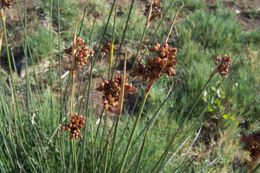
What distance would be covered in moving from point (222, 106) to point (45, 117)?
1090 mm

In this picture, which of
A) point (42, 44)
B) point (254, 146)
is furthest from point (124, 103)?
point (254, 146)

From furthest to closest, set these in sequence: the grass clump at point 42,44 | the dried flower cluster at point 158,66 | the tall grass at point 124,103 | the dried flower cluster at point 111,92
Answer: the grass clump at point 42,44 → the tall grass at point 124,103 → the dried flower cluster at point 111,92 → the dried flower cluster at point 158,66

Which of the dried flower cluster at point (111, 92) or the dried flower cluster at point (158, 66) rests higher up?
the dried flower cluster at point (158, 66)

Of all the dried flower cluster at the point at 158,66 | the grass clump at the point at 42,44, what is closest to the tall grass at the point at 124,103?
the grass clump at the point at 42,44

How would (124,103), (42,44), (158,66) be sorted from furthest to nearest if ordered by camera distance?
(42,44), (124,103), (158,66)

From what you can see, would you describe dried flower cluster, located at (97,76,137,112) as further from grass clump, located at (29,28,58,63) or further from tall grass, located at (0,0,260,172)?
grass clump, located at (29,28,58,63)

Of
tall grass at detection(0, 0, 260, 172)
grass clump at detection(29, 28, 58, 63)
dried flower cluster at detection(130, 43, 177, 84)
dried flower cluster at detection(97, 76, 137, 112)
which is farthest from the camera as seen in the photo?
grass clump at detection(29, 28, 58, 63)

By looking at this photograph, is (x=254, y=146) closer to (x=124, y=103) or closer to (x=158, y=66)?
(x=158, y=66)

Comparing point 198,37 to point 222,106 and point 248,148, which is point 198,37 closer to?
point 222,106

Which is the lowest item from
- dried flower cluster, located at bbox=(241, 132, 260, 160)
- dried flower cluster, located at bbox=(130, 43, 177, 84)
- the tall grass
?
the tall grass

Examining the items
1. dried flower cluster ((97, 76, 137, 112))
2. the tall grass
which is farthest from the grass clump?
dried flower cluster ((97, 76, 137, 112))

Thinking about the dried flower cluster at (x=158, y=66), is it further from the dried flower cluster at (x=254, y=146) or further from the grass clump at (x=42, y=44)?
the grass clump at (x=42, y=44)

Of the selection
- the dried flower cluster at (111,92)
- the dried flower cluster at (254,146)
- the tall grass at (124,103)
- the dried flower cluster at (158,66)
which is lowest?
the tall grass at (124,103)

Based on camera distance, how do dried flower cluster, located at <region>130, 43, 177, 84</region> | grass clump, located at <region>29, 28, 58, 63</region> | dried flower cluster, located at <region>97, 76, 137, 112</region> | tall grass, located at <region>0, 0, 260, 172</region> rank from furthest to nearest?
grass clump, located at <region>29, 28, 58, 63</region>
tall grass, located at <region>0, 0, 260, 172</region>
dried flower cluster, located at <region>97, 76, 137, 112</region>
dried flower cluster, located at <region>130, 43, 177, 84</region>
